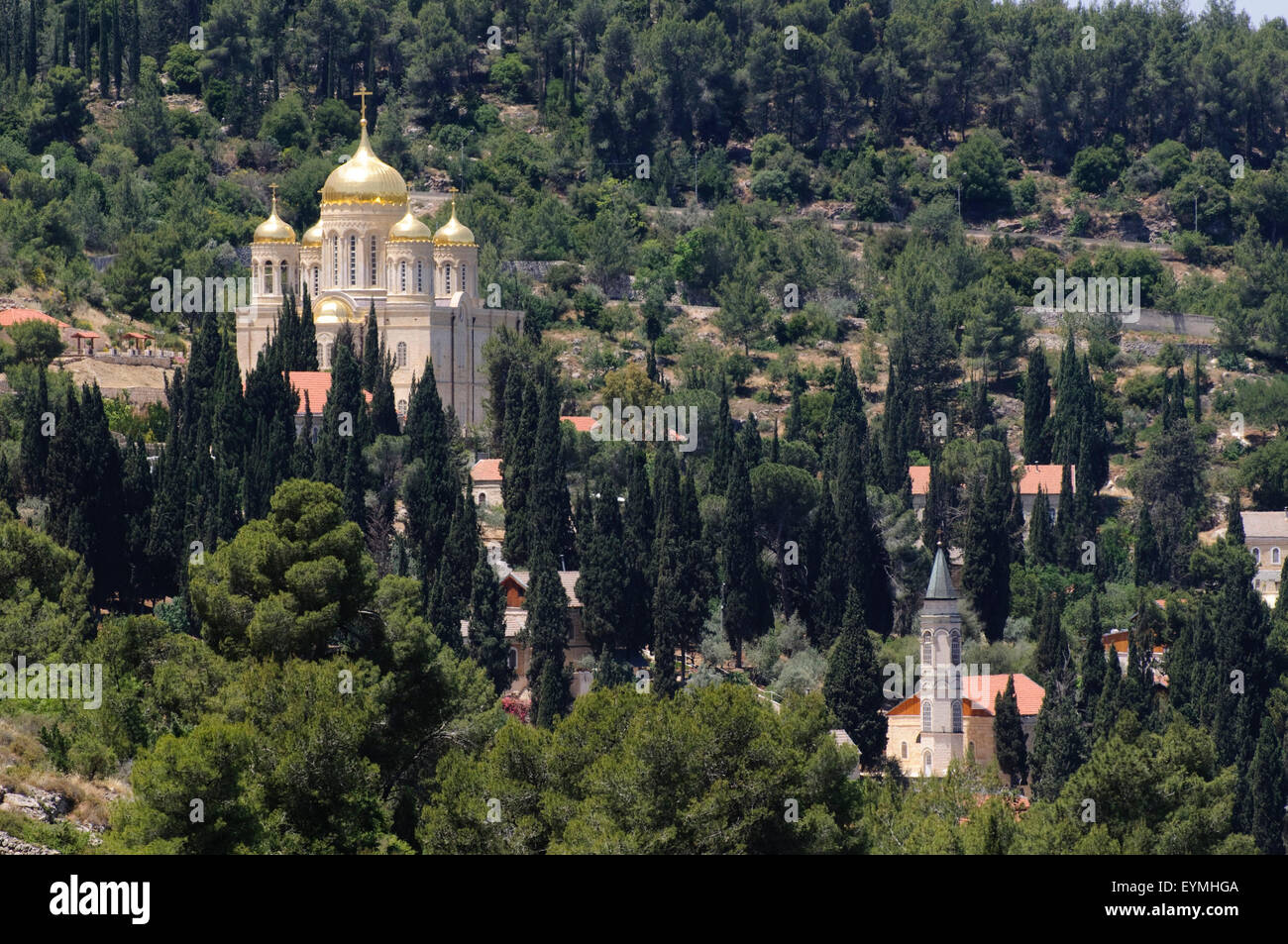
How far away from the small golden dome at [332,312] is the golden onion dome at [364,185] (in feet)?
11.7

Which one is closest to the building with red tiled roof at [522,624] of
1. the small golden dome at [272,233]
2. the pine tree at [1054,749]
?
the pine tree at [1054,749]

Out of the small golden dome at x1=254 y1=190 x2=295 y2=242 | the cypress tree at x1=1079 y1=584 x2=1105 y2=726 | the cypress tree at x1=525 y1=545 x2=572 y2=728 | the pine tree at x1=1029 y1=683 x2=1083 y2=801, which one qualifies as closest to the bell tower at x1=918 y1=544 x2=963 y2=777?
the pine tree at x1=1029 y1=683 x2=1083 y2=801

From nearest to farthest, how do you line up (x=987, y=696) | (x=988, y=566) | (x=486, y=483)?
(x=987, y=696) → (x=988, y=566) → (x=486, y=483)

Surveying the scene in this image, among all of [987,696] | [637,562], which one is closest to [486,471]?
[637,562]

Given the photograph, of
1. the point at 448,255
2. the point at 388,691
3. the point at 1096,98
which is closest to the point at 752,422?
the point at 448,255

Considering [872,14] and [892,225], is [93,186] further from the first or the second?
[872,14]

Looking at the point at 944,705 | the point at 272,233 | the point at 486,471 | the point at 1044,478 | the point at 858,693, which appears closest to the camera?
the point at 858,693

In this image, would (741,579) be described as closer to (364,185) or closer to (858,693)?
(858,693)

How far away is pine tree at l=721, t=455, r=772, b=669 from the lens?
Answer: 67.0 metres

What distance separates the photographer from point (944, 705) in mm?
63906

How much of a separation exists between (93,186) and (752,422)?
108 feet

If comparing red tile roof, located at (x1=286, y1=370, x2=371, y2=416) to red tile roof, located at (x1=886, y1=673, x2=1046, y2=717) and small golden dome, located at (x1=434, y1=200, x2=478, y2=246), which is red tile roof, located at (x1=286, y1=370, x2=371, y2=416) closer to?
small golden dome, located at (x1=434, y1=200, x2=478, y2=246)

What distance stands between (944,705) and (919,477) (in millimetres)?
19501

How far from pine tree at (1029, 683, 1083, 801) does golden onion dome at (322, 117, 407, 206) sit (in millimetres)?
29791
